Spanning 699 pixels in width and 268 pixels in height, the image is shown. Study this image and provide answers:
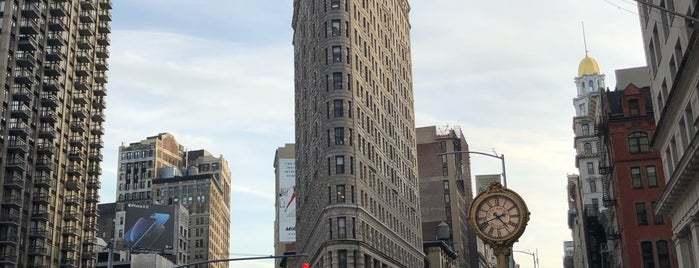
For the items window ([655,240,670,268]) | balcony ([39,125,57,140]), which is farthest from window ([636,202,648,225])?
balcony ([39,125,57,140])

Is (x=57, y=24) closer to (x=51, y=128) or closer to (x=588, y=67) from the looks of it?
(x=51, y=128)

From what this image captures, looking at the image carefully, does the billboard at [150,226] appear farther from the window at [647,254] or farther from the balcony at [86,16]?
the window at [647,254]

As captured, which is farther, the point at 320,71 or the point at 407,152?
the point at 407,152

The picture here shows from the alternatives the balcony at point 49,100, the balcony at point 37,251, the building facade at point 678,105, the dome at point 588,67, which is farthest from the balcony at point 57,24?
the dome at point 588,67

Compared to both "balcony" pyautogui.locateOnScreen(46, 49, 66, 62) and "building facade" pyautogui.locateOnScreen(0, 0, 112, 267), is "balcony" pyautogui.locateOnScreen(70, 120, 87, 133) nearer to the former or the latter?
"building facade" pyautogui.locateOnScreen(0, 0, 112, 267)

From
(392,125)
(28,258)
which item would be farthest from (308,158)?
(28,258)

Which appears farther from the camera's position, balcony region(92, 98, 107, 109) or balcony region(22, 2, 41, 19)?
balcony region(92, 98, 107, 109)

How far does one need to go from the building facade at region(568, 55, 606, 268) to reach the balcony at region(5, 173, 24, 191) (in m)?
65.4

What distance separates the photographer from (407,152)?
123 metres

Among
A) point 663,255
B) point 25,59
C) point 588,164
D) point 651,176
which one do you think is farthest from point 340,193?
point 588,164

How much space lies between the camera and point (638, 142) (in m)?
79.1

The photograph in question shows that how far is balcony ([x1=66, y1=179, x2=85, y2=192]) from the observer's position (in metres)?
111

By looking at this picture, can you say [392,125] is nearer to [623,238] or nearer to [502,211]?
[623,238]

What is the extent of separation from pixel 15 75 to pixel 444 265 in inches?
3067
